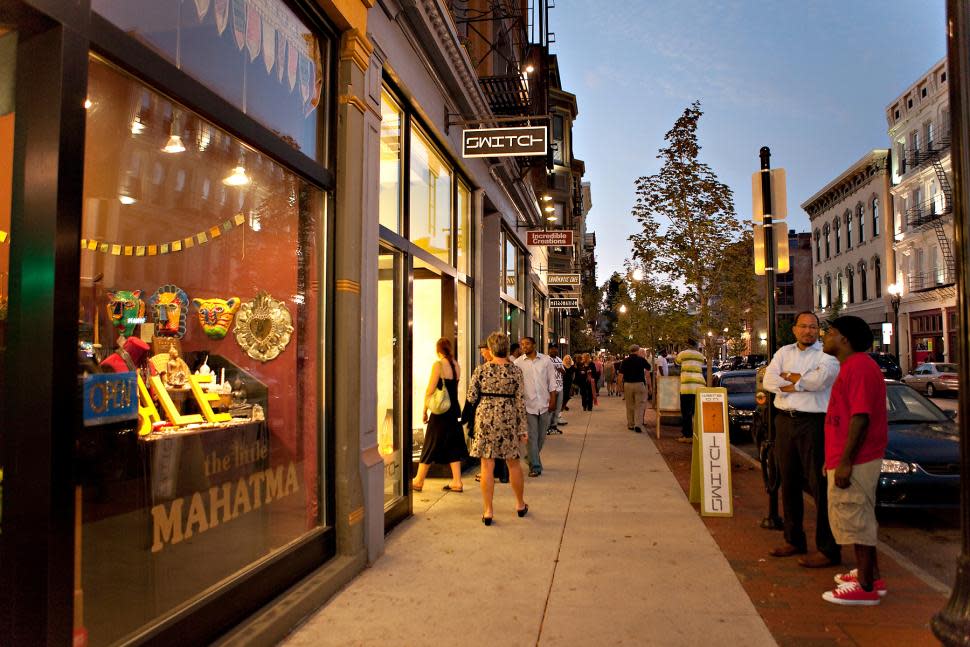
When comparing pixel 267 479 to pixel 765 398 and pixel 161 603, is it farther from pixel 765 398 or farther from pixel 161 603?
pixel 765 398

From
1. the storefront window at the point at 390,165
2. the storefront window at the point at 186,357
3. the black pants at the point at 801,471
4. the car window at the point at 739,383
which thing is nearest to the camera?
the storefront window at the point at 186,357

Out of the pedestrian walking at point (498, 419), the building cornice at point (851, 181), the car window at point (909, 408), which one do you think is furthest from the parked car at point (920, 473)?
the building cornice at point (851, 181)

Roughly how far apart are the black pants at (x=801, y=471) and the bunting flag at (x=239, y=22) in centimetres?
519

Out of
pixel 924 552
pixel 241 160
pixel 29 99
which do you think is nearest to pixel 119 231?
pixel 241 160

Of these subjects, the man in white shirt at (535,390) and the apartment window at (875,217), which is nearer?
the man in white shirt at (535,390)

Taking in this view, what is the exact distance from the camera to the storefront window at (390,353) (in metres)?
7.30

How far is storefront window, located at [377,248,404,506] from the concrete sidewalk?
35.7 inches

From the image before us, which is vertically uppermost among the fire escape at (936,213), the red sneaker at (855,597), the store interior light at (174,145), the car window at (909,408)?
the fire escape at (936,213)

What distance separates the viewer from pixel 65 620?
9.02ft

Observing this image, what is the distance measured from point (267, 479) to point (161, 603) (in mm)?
1332

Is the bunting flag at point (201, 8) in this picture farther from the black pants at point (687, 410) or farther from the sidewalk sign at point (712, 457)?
the black pants at point (687, 410)

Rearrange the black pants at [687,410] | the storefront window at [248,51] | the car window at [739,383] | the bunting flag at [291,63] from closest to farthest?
1. the storefront window at [248,51]
2. the bunting flag at [291,63]
3. the black pants at [687,410]
4. the car window at [739,383]

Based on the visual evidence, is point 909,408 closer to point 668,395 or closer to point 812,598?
point 812,598

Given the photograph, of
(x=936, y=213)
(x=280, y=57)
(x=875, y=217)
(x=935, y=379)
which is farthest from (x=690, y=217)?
(x=875, y=217)
